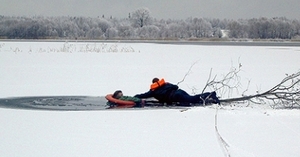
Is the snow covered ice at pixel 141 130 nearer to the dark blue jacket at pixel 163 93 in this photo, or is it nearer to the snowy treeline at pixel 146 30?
the dark blue jacket at pixel 163 93

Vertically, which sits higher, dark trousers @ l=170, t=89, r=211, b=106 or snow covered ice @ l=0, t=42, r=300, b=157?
dark trousers @ l=170, t=89, r=211, b=106

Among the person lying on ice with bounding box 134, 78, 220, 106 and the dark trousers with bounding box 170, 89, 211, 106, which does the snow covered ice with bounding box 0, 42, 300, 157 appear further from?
the dark trousers with bounding box 170, 89, 211, 106

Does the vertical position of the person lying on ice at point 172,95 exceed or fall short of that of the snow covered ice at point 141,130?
it exceeds it

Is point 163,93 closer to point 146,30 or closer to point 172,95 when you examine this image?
point 172,95

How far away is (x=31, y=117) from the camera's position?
1038 cm

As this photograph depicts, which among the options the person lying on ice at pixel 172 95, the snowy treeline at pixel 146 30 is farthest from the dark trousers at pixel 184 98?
the snowy treeline at pixel 146 30

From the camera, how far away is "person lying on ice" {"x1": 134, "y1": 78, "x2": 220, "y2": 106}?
1221 centimetres

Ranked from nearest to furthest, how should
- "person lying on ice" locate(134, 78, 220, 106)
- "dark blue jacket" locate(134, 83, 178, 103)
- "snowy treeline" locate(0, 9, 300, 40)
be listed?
1. "person lying on ice" locate(134, 78, 220, 106)
2. "dark blue jacket" locate(134, 83, 178, 103)
3. "snowy treeline" locate(0, 9, 300, 40)

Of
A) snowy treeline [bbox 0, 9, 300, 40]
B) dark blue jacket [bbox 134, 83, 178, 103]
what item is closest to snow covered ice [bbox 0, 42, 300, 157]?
dark blue jacket [bbox 134, 83, 178, 103]

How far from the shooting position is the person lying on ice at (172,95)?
12211mm

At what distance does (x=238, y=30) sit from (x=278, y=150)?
8458 cm

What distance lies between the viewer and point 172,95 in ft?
40.4

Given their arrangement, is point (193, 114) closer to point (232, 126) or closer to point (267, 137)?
point (232, 126)

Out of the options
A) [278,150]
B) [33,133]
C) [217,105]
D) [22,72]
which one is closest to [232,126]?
[278,150]
